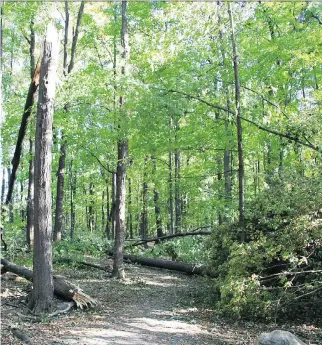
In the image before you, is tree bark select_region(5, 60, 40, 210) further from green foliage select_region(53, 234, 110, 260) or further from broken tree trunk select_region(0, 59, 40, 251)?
green foliage select_region(53, 234, 110, 260)

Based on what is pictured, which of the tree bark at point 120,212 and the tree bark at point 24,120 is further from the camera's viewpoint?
the tree bark at point 120,212

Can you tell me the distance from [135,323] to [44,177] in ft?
12.4

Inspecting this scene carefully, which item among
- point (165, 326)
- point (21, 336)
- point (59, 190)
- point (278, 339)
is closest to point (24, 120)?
point (21, 336)

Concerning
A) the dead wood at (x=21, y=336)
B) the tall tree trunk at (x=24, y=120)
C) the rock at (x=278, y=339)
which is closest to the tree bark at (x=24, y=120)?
the tall tree trunk at (x=24, y=120)

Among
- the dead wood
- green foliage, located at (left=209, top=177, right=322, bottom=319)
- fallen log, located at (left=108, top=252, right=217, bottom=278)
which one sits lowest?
fallen log, located at (left=108, top=252, right=217, bottom=278)

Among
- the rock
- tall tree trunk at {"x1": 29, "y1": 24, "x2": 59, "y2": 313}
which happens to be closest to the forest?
tall tree trunk at {"x1": 29, "y1": 24, "x2": 59, "y2": 313}

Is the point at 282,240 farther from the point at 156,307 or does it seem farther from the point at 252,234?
the point at 156,307

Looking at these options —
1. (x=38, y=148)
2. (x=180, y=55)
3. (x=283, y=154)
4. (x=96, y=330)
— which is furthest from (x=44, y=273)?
(x=283, y=154)

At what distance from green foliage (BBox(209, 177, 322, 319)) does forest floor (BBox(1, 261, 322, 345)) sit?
20.7 inches

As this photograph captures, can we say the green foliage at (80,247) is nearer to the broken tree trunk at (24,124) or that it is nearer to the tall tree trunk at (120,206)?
the tall tree trunk at (120,206)

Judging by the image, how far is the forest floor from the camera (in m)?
6.69

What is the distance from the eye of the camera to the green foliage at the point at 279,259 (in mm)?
7582

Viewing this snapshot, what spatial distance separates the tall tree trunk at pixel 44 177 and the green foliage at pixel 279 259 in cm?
396

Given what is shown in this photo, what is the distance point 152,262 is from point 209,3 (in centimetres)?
1074
